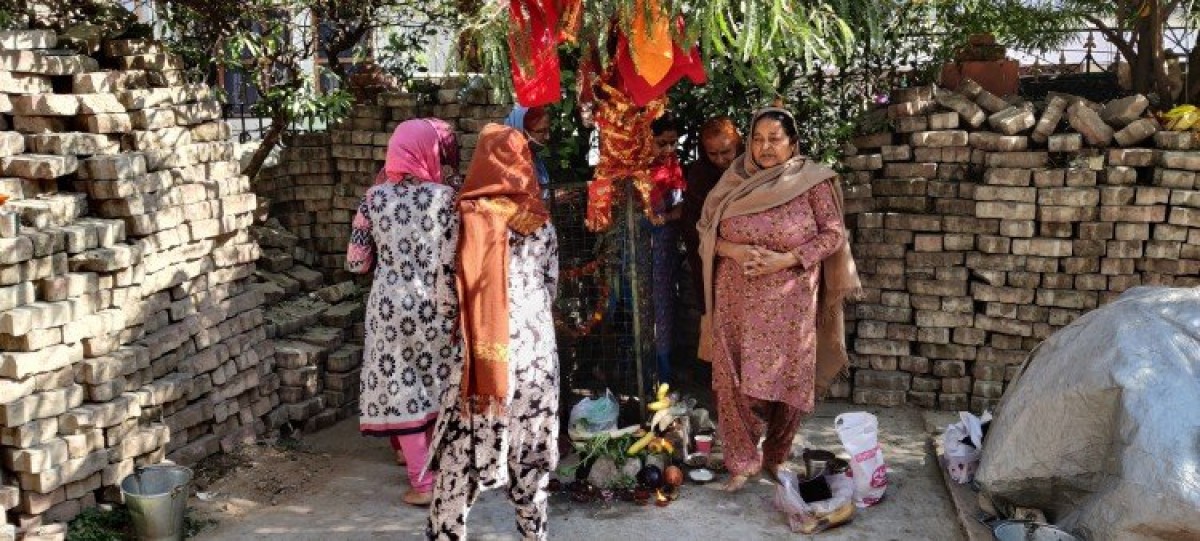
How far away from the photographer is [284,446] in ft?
18.8

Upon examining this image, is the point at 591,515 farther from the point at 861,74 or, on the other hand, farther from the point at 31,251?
the point at 861,74

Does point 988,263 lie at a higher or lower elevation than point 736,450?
higher

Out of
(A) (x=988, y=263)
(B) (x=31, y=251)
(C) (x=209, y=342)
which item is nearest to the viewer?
(B) (x=31, y=251)

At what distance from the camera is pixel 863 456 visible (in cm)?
487

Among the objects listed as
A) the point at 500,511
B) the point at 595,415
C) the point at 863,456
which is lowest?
the point at 500,511

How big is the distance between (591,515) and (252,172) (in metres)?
3.18

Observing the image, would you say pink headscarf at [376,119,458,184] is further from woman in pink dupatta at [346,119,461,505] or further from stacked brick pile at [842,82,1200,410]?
stacked brick pile at [842,82,1200,410]

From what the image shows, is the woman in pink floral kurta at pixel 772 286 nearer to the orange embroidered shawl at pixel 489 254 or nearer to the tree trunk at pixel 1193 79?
Result: the orange embroidered shawl at pixel 489 254

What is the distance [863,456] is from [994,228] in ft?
5.68

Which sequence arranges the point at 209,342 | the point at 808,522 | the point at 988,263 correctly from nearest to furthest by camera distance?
1. the point at 808,522
2. the point at 209,342
3. the point at 988,263

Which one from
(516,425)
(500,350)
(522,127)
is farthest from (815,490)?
(522,127)

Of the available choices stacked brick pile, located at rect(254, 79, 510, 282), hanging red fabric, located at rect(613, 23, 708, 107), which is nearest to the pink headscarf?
hanging red fabric, located at rect(613, 23, 708, 107)

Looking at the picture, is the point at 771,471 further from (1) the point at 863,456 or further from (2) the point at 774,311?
(2) the point at 774,311

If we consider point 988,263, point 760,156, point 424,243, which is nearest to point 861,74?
point 988,263
